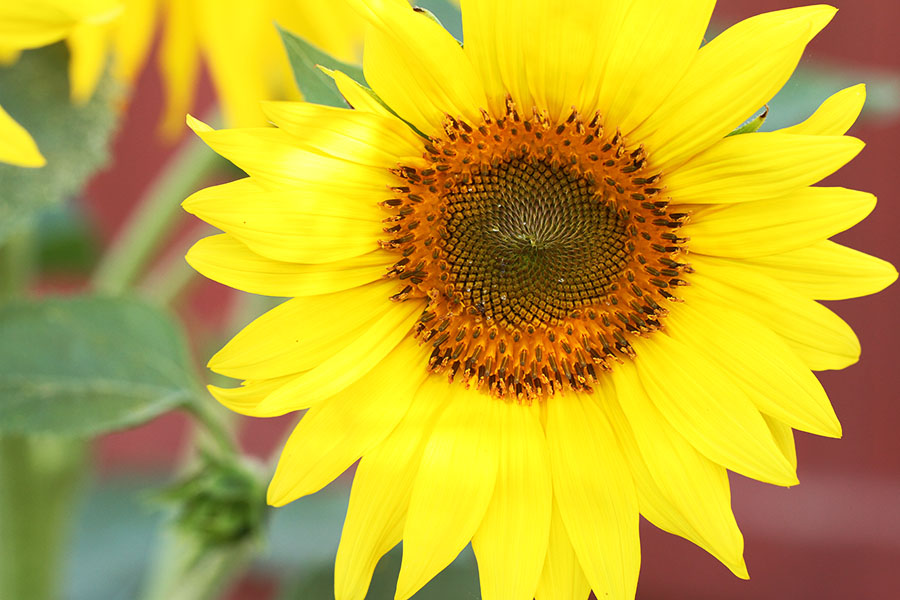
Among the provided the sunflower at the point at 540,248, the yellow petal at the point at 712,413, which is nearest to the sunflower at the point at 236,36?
the sunflower at the point at 540,248

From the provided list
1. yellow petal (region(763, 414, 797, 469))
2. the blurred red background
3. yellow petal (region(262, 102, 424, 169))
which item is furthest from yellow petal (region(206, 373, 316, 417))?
the blurred red background

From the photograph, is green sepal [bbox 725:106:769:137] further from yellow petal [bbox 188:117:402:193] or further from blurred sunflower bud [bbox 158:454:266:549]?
blurred sunflower bud [bbox 158:454:266:549]

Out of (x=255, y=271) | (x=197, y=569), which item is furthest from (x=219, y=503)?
(x=255, y=271)

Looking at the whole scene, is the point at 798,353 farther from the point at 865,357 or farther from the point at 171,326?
the point at 865,357

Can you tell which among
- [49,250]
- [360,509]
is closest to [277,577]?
[49,250]

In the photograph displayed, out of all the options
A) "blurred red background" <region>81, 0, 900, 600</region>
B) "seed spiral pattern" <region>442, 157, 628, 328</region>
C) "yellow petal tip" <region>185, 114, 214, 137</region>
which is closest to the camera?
"yellow petal tip" <region>185, 114, 214, 137</region>

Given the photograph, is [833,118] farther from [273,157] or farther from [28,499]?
[28,499]

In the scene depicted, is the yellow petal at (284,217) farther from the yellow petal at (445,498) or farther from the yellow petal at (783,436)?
the yellow petal at (783,436)
